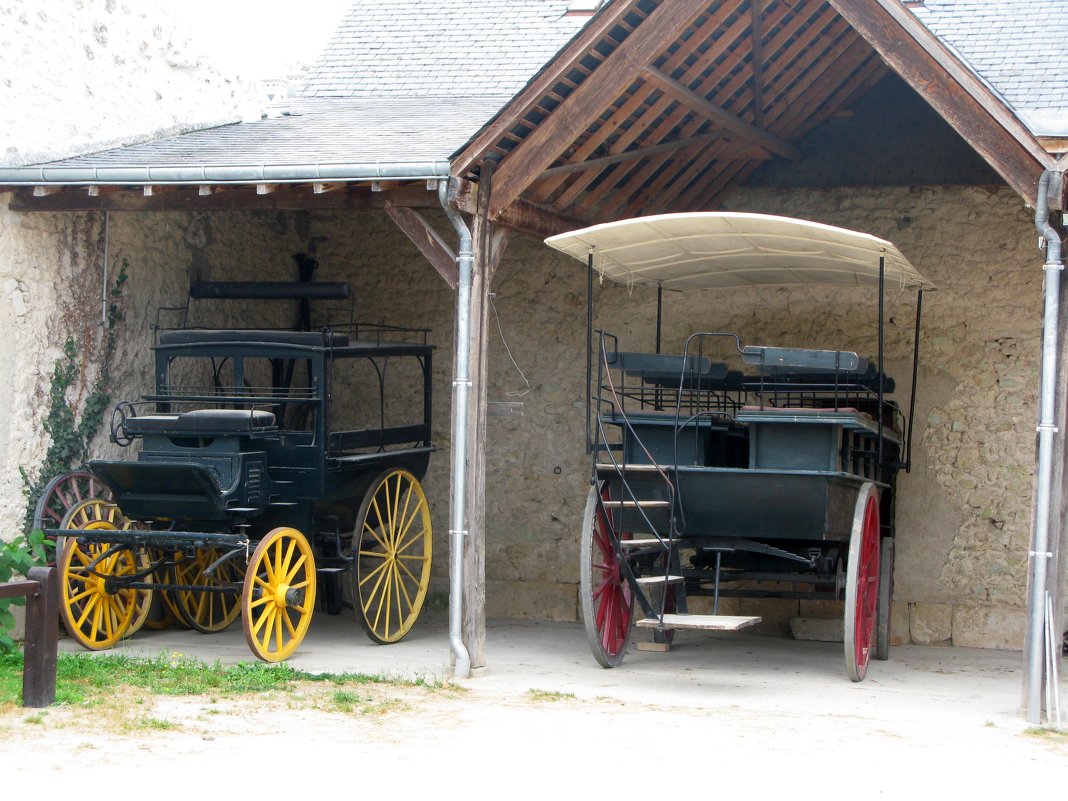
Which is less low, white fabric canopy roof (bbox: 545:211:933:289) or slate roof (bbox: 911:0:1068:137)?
slate roof (bbox: 911:0:1068:137)

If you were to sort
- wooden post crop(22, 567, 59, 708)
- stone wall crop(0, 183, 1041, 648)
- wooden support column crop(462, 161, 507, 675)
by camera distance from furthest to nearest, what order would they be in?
stone wall crop(0, 183, 1041, 648) < wooden support column crop(462, 161, 507, 675) < wooden post crop(22, 567, 59, 708)

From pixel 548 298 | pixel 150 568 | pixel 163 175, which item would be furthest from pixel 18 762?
pixel 548 298

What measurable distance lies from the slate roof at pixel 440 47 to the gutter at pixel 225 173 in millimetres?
3949

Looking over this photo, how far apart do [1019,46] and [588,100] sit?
405cm

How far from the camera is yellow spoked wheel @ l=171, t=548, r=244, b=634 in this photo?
9359 mm

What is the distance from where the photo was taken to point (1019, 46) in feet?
33.3

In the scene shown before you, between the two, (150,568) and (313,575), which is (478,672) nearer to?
(313,575)

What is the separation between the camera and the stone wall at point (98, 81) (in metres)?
8.92

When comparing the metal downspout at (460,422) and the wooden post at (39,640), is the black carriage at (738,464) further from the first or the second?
the wooden post at (39,640)

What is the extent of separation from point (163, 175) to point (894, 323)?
5.59 metres

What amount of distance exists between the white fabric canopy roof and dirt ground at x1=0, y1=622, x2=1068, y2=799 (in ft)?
8.73

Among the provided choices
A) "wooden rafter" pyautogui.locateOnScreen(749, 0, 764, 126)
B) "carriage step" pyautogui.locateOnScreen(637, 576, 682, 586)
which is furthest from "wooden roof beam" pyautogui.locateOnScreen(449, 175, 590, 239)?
"carriage step" pyautogui.locateOnScreen(637, 576, 682, 586)

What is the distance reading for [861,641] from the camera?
27.6ft

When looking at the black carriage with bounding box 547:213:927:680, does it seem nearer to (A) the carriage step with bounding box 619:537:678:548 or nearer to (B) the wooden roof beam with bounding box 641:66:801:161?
(A) the carriage step with bounding box 619:537:678:548
